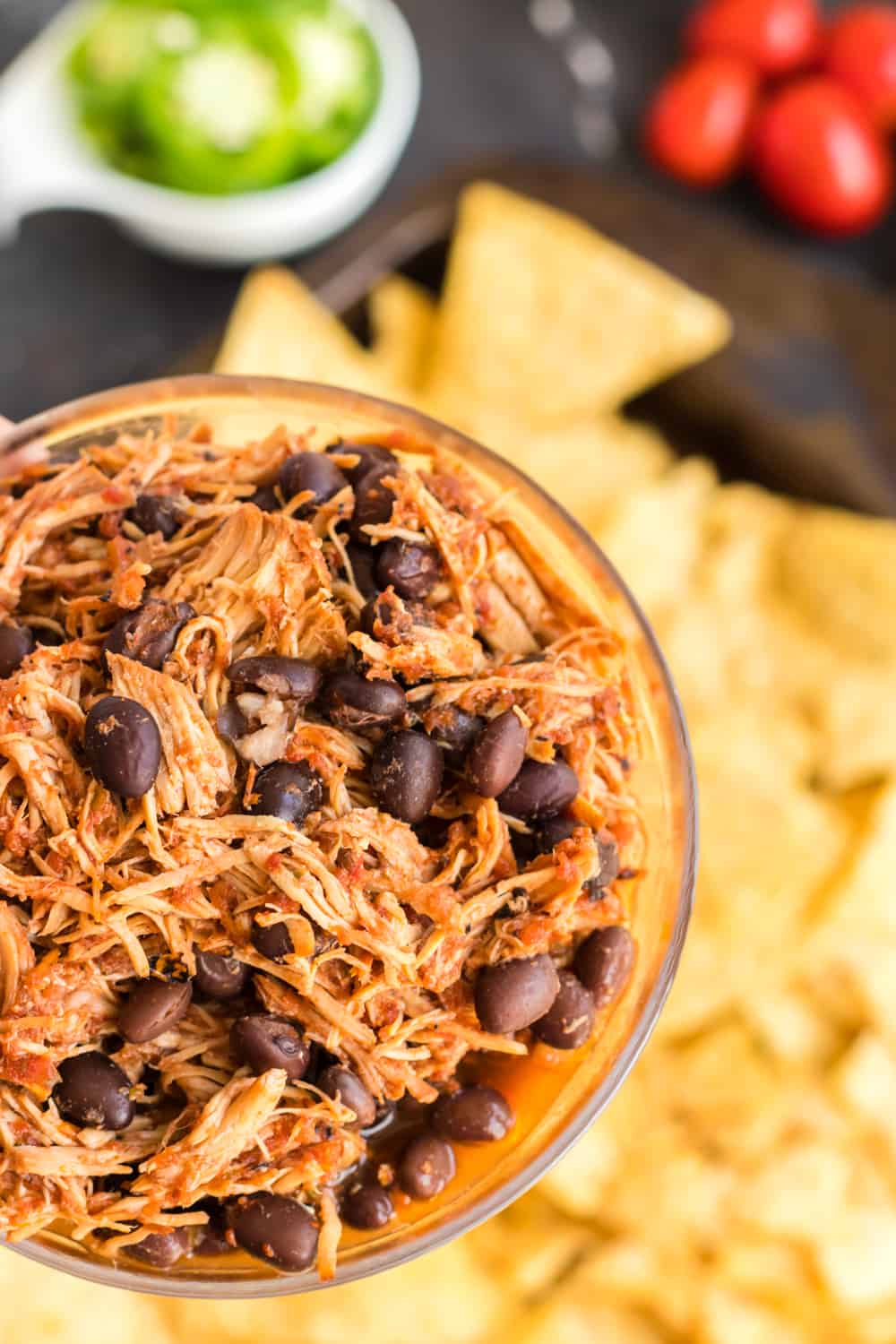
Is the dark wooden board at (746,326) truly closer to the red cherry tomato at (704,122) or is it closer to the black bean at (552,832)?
the red cherry tomato at (704,122)

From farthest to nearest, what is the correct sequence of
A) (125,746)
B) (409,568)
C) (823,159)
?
(823,159), (409,568), (125,746)

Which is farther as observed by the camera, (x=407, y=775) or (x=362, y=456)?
(x=362, y=456)

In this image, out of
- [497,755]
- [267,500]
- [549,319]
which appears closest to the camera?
[497,755]

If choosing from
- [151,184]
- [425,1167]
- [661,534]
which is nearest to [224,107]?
[151,184]

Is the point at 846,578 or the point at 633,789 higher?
the point at 633,789

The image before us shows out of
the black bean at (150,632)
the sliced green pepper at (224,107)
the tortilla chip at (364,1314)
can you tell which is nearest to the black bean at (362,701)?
the black bean at (150,632)

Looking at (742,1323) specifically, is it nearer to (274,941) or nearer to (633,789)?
(633,789)

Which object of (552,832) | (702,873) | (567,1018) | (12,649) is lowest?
(702,873)
